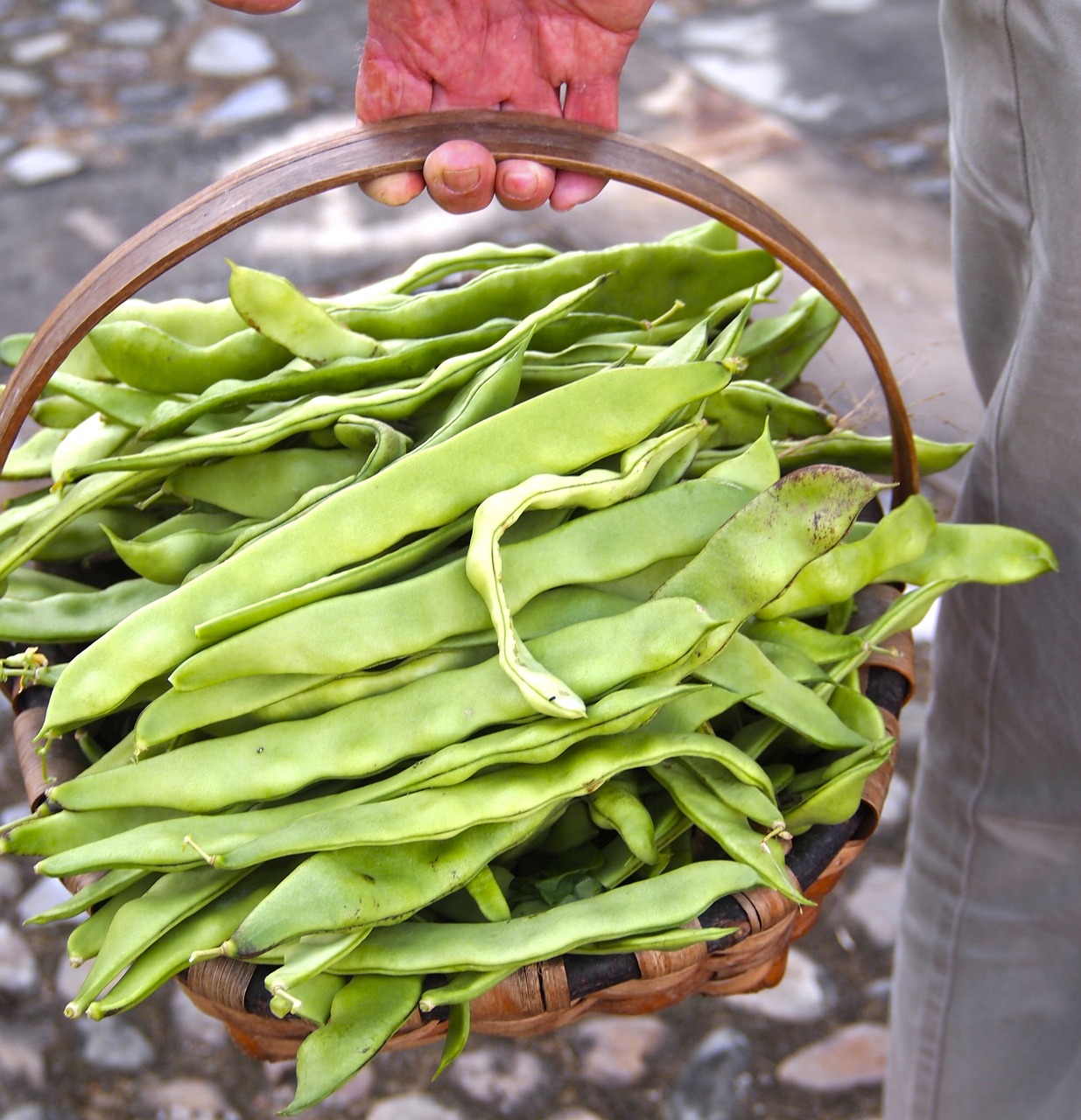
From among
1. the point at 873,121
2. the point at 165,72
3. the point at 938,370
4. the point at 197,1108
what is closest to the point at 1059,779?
the point at 197,1108

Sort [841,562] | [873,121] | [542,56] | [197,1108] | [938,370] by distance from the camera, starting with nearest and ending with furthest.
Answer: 1. [841,562]
2. [542,56]
3. [197,1108]
4. [938,370]
5. [873,121]

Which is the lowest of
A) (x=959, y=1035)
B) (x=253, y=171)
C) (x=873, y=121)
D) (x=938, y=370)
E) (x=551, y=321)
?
(x=959, y=1035)

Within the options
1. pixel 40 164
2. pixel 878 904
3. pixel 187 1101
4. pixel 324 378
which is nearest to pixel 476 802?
pixel 324 378

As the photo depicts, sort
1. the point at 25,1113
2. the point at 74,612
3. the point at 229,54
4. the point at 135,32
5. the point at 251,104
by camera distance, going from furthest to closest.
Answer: the point at 135,32
the point at 229,54
the point at 251,104
the point at 25,1113
the point at 74,612

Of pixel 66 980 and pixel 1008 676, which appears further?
pixel 66 980

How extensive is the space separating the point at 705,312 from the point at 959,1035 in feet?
2.27

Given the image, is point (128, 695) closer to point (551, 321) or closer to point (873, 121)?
point (551, 321)

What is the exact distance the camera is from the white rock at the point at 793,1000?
1.23 m

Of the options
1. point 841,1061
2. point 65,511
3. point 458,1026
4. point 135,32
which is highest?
point 135,32

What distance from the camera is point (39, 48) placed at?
116 inches

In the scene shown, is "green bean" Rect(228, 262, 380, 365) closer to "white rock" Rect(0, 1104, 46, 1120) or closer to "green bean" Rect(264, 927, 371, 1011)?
"green bean" Rect(264, 927, 371, 1011)

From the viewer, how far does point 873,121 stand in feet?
8.42

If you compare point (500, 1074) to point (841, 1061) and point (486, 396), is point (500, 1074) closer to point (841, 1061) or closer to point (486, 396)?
point (841, 1061)

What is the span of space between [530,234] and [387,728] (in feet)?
5.35
